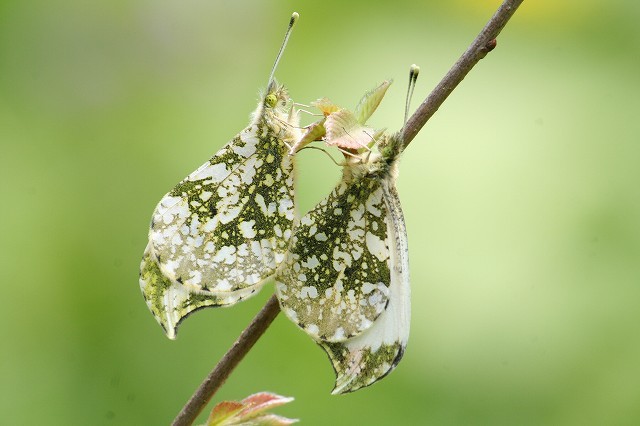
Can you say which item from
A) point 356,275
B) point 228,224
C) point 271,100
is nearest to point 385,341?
point 356,275

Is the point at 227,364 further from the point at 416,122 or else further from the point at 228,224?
the point at 416,122

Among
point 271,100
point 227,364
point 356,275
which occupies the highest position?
point 271,100

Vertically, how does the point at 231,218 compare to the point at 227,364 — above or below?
above

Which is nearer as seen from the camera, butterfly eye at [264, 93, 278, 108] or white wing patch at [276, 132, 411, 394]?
white wing patch at [276, 132, 411, 394]

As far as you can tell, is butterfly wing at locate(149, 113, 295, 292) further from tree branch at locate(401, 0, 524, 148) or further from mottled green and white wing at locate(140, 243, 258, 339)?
tree branch at locate(401, 0, 524, 148)

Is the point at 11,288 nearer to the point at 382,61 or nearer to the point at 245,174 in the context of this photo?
the point at 382,61

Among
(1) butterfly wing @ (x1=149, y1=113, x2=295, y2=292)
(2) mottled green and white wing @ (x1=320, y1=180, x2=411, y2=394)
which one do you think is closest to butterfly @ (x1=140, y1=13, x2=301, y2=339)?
(1) butterfly wing @ (x1=149, y1=113, x2=295, y2=292)
